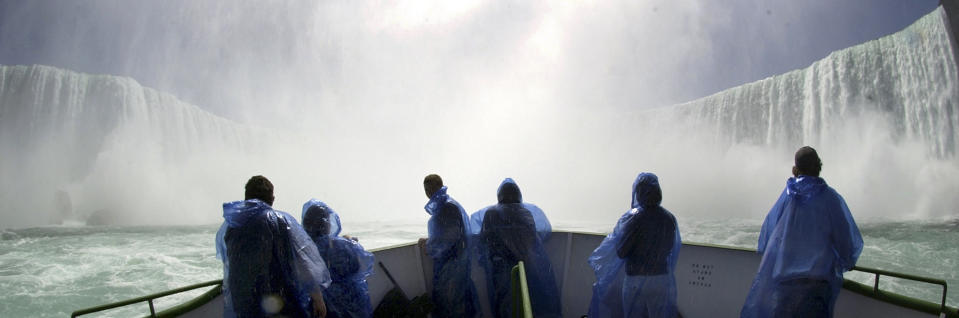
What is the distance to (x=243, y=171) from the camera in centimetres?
4050

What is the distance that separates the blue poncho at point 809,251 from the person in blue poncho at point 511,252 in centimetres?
148

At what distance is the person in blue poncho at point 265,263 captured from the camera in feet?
7.09

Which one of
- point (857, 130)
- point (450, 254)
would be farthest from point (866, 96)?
point (450, 254)

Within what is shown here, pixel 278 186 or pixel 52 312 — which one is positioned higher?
pixel 278 186

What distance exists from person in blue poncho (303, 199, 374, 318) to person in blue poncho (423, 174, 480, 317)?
61cm

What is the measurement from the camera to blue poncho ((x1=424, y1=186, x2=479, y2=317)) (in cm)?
345

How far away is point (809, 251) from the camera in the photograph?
95.0 inches

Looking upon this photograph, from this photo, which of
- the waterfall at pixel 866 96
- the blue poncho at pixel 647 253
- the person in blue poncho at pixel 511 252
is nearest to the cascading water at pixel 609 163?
the waterfall at pixel 866 96

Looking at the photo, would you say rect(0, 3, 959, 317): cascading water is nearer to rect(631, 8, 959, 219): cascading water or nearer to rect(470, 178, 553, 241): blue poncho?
rect(631, 8, 959, 219): cascading water

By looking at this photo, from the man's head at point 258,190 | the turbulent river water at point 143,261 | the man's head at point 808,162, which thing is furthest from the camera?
the turbulent river water at point 143,261

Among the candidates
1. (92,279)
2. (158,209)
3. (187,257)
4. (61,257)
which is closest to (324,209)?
(92,279)

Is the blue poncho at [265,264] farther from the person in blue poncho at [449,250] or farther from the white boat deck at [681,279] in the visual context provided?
the person in blue poncho at [449,250]

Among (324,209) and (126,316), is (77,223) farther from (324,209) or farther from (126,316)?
(324,209)

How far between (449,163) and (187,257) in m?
30.8
